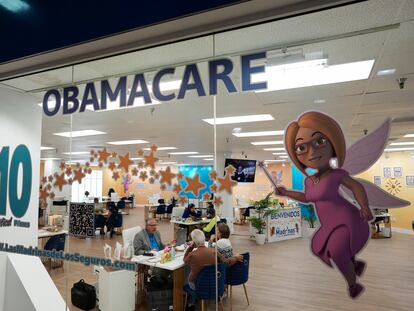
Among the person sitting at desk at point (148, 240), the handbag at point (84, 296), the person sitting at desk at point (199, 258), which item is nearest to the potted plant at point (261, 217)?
the person sitting at desk at point (148, 240)

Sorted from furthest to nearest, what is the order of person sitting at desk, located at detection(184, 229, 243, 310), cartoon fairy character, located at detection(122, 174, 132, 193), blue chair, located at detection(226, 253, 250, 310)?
blue chair, located at detection(226, 253, 250, 310)
person sitting at desk, located at detection(184, 229, 243, 310)
cartoon fairy character, located at detection(122, 174, 132, 193)

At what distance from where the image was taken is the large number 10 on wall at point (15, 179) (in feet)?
11.0

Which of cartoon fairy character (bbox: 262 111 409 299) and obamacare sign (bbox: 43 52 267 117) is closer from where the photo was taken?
cartoon fairy character (bbox: 262 111 409 299)

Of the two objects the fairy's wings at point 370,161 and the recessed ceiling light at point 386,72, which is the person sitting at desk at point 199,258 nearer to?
the fairy's wings at point 370,161

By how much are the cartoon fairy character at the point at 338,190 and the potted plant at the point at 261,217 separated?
23.7 ft

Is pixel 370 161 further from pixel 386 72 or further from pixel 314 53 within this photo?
pixel 386 72

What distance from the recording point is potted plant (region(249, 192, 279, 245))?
9.27m

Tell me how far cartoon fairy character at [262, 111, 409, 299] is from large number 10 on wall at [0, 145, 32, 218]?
3.04 meters

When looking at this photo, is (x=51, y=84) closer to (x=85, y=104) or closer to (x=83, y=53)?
(x=85, y=104)

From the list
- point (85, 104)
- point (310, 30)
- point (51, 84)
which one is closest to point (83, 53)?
point (85, 104)

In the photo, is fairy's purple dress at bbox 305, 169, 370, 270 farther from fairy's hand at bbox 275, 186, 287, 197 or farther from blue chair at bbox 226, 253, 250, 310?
blue chair at bbox 226, 253, 250, 310

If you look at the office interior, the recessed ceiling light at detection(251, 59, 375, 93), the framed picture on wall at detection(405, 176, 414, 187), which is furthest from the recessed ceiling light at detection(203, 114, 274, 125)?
the framed picture on wall at detection(405, 176, 414, 187)

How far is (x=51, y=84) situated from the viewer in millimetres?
3279

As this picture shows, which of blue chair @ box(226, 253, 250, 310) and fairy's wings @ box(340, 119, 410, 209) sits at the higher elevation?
fairy's wings @ box(340, 119, 410, 209)
